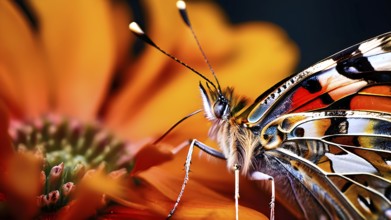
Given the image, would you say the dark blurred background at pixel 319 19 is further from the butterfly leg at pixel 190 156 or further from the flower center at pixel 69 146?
the butterfly leg at pixel 190 156

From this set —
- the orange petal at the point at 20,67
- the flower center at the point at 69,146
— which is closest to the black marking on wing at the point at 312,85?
the flower center at the point at 69,146

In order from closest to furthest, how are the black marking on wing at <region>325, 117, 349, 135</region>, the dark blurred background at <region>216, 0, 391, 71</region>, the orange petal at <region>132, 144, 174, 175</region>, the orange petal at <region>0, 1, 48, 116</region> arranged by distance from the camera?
the orange petal at <region>132, 144, 174, 175</region> → the black marking on wing at <region>325, 117, 349, 135</region> → the orange petal at <region>0, 1, 48, 116</region> → the dark blurred background at <region>216, 0, 391, 71</region>

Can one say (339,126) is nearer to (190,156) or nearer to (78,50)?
(190,156)

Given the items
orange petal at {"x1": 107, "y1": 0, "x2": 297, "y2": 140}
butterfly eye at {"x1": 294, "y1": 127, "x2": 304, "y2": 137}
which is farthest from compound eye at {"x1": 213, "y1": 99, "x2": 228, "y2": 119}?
orange petal at {"x1": 107, "y1": 0, "x2": 297, "y2": 140}

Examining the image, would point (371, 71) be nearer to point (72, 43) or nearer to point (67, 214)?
point (67, 214)

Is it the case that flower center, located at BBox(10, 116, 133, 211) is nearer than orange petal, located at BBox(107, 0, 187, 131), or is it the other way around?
flower center, located at BBox(10, 116, 133, 211)

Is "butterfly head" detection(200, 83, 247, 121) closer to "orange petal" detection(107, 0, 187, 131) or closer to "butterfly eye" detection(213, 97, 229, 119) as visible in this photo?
"butterfly eye" detection(213, 97, 229, 119)

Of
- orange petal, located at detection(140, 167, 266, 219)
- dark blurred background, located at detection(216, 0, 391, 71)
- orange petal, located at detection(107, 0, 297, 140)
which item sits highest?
dark blurred background, located at detection(216, 0, 391, 71)

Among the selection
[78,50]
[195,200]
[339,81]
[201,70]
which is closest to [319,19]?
[201,70]

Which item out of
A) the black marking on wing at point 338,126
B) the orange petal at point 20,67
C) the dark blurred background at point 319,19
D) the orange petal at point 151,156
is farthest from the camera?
the dark blurred background at point 319,19
